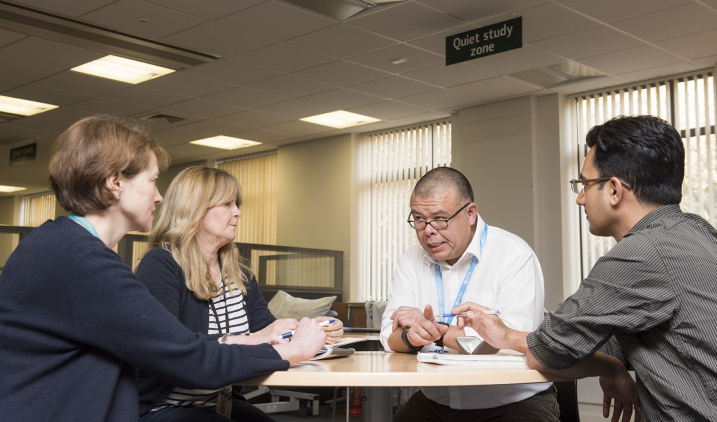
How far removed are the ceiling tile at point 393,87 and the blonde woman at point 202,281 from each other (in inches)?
182

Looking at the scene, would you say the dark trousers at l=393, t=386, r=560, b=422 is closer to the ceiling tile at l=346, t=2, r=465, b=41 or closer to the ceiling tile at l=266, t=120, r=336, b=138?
the ceiling tile at l=346, t=2, r=465, b=41

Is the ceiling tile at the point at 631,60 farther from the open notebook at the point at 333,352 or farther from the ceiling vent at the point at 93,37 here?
the open notebook at the point at 333,352

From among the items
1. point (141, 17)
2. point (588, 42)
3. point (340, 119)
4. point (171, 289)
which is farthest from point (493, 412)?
point (340, 119)

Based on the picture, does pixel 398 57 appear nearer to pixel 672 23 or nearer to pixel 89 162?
pixel 672 23

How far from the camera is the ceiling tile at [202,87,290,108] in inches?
279

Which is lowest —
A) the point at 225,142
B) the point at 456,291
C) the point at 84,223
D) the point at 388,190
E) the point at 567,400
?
the point at 567,400

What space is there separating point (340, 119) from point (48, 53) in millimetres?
3664

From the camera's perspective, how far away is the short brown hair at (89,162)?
1.36 m

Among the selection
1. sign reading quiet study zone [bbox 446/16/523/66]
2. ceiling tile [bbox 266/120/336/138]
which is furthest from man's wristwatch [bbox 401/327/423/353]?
ceiling tile [bbox 266/120/336/138]

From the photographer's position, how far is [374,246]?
9094 mm

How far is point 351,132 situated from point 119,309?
26.2 ft

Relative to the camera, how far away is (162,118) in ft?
26.8

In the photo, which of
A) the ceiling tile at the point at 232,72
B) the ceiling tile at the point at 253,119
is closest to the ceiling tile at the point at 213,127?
the ceiling tile at the point at 253,119

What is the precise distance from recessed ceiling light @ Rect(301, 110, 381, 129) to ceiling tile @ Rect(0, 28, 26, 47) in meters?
3.58
